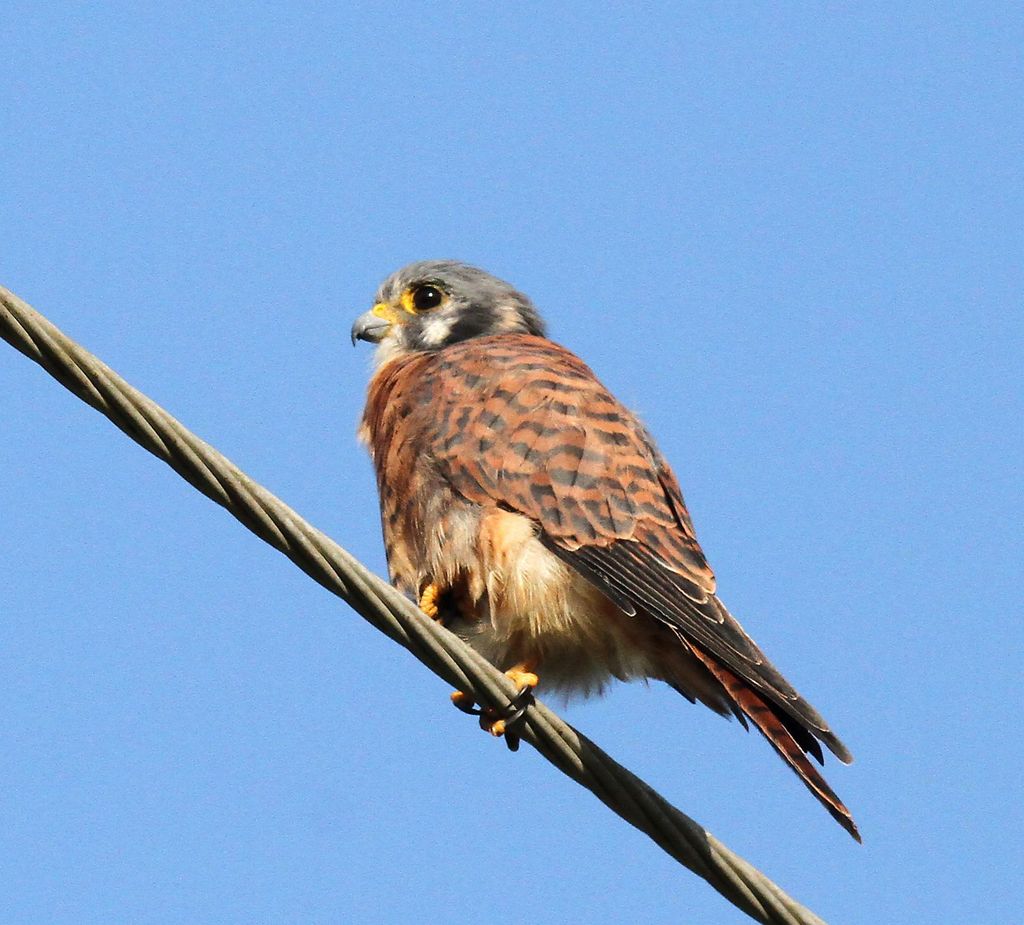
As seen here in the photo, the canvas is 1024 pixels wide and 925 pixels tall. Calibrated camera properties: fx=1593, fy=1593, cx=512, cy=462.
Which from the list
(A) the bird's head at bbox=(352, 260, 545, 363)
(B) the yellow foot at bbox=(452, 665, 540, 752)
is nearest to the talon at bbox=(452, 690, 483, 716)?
(B) the yellow foot at bbox=(452, 665, 540, 752)

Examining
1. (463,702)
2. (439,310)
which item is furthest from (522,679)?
(439,310)

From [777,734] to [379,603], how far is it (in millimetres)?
1003

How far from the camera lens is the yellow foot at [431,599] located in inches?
151

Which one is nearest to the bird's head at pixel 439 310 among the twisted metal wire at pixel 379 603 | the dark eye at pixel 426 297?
the dark eye at pixel 426 297

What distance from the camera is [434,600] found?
386 centimetres

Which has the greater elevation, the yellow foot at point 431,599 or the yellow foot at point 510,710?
the yellow foot at point 431,599

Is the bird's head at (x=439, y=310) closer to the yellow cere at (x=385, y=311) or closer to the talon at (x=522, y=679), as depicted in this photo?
the yellow cere at (x=385, y=311)

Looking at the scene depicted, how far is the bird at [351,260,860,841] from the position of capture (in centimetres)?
338

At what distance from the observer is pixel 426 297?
5.02 metres

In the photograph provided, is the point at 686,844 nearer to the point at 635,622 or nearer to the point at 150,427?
the point at 635,622

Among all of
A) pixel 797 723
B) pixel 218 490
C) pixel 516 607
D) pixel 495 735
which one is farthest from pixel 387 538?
pixel 218 490

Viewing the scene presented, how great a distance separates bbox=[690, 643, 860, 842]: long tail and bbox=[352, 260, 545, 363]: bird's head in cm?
179

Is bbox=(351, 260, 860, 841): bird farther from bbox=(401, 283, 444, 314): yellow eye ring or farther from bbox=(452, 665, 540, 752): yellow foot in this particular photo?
bbox=(401, 283, 444, 314): yellow eye ring

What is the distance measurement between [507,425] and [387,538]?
45cm
